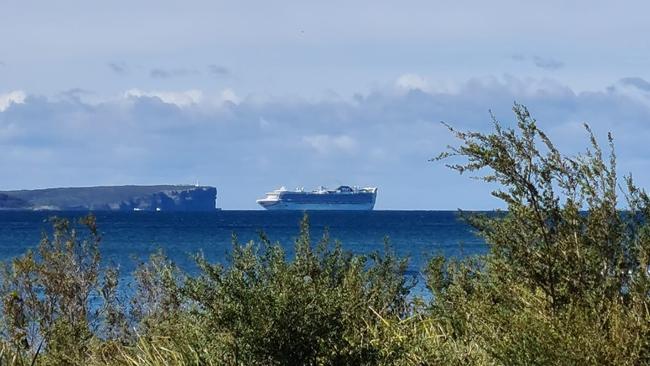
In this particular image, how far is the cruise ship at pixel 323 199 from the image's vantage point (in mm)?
164625

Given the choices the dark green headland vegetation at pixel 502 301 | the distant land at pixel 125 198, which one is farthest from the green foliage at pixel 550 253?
the distant land at pixel 125 198

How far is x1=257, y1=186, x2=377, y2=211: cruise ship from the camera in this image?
165 meters

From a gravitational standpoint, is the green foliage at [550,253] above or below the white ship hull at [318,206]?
below

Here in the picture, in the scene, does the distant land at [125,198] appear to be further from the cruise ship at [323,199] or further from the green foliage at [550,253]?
the green foliage at [550,253]

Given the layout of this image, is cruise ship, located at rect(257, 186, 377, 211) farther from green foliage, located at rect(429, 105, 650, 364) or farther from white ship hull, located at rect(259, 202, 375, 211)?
green foliage, located at rect(429, 105, 650, 364)

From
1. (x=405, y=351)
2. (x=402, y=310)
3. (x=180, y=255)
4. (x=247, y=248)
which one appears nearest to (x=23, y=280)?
(x=402, y=310)

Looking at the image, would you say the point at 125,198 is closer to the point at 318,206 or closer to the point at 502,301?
the point at 318,206

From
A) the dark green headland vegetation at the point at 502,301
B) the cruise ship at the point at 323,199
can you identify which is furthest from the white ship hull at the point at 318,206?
the dark green headland vegetation at the point at 502,301

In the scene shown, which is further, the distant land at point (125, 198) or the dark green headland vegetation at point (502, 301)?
the distant land at point (125, 198)

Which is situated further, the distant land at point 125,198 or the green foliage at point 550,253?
the distant land at point 125,198

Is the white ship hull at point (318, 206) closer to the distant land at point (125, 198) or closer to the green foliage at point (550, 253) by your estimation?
the distant land at point (125, 198)

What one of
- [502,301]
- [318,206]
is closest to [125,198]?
[318,206]

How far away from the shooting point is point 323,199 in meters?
165

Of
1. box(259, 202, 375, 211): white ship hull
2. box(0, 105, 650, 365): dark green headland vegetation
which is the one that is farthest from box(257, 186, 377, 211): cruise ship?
box(0, 105, 650, 365): dark green headland vegetation
